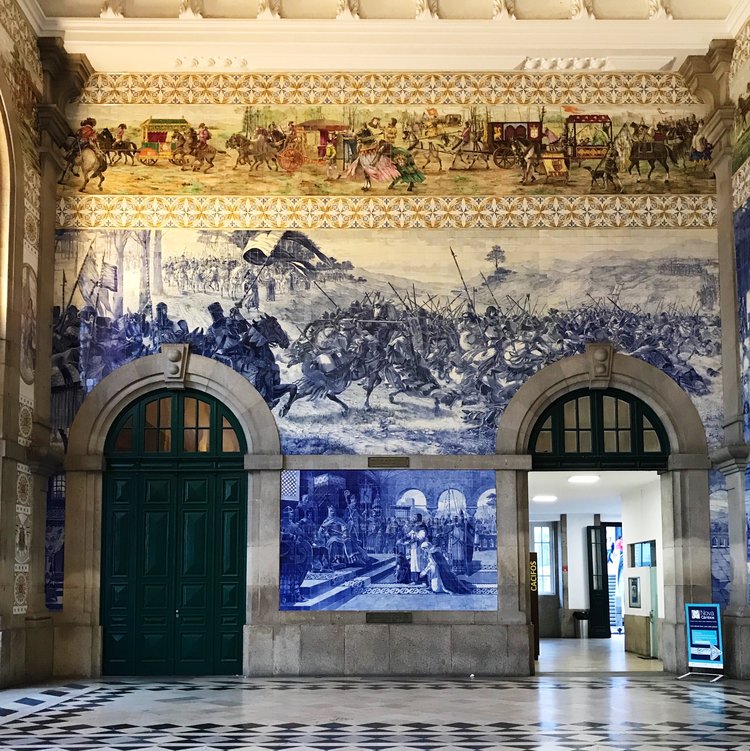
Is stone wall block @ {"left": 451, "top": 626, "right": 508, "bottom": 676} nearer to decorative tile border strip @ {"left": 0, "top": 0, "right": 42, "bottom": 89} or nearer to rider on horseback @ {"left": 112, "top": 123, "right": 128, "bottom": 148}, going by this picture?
rider on horseback @ {"left": 112, "top": 123, "right": 128, "bottom": 148}

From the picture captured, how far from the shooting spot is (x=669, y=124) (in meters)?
21.0

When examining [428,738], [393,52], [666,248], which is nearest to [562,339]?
[666,248]

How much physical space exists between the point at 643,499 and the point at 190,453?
10.8 m

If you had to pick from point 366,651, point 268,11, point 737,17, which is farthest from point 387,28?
point 366,651

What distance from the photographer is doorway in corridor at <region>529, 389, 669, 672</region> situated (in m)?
20.5

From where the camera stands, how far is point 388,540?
19.9 metres

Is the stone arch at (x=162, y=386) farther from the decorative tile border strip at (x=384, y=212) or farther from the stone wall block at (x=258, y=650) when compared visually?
the stone wall block at (x=258, y=650)

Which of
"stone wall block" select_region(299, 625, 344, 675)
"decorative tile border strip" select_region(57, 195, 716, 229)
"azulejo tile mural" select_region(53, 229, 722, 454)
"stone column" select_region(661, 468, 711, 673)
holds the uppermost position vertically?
"decorative tile border strip" select_region(57, 195, 716, 229)

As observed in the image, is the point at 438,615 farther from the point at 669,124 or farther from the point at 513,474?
the point at 669,124

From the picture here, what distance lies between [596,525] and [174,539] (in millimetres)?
17522

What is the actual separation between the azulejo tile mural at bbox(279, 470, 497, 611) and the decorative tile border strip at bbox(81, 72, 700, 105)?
6568 mm

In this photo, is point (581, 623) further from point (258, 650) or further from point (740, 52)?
point (740, 52)

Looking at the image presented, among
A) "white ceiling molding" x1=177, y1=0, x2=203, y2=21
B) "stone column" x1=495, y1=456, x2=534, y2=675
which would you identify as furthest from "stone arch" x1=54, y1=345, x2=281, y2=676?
"white ceiling molding" x1=177, y1=0, x2=203, y2=21

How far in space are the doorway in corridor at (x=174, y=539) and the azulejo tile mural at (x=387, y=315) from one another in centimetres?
103
